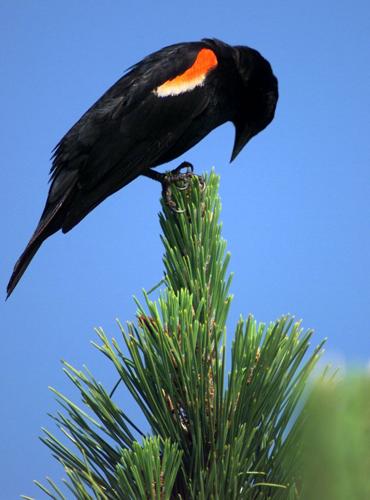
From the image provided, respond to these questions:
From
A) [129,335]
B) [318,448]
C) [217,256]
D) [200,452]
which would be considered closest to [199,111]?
[217,256]

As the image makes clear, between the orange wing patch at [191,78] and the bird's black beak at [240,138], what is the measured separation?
0.82 meters

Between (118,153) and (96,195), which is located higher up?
(118,153)

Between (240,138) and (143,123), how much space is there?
123 cm

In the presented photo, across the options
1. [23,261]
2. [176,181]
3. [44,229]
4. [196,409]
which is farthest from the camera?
[44,229]

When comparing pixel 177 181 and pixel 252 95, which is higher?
pixel 252 95

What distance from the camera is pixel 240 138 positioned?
4.90m

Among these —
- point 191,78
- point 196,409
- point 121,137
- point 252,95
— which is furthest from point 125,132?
point 196,409

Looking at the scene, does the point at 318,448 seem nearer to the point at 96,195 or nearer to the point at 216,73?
the point at 96,195

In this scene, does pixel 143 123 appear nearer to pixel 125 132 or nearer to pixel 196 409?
pixel 125 132

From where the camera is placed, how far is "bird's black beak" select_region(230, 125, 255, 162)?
191 inches

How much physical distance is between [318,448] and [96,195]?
3257 mm

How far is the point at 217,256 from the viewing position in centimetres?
181

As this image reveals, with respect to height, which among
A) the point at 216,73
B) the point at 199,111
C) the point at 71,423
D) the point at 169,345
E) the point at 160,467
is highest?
the point at 216,73

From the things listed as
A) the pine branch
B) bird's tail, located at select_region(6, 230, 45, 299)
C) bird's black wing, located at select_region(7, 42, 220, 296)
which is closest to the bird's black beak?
bird's black wing, located at select_region(7, 42, 220, 296)
